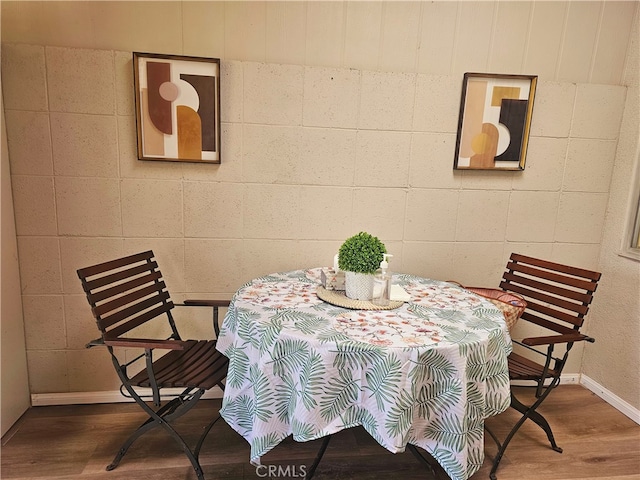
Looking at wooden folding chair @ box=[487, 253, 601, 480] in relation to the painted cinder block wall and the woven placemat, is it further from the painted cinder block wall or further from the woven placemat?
the woven placemat

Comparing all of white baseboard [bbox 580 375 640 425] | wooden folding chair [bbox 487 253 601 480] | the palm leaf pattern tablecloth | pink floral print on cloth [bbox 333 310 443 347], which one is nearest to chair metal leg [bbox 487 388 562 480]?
wooden folding chair [bbox 487 253 601 480]

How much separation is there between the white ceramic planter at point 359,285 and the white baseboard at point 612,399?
6.26ft

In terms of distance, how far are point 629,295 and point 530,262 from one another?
74cm

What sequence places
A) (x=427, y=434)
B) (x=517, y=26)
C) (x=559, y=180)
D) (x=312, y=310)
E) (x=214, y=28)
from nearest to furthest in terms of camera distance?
(x=427, y=434)
(x=312, y=310)
(x=214, y=28)
(x=517, y=26)
(x=559, y=180)

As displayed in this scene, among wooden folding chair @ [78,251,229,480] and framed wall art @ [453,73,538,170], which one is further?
framed wall art @ [453,73,538,170]

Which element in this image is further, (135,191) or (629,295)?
(629,295)

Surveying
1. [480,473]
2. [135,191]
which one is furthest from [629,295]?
[135,191]

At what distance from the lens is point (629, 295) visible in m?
2.40

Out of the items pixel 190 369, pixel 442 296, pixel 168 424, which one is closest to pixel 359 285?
pixel 442 296

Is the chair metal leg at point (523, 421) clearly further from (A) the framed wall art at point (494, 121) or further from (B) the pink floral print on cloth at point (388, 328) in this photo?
(A) the framed wall art at point (494, 121)

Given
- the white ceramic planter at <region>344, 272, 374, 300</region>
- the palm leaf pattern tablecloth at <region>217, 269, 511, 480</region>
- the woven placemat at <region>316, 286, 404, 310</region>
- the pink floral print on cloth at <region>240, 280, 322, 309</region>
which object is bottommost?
the palm leaf pattern tablecloth at <region>217, 269, 511, 480</region>

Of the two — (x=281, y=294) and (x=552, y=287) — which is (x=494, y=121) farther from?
(x=281, y=294)

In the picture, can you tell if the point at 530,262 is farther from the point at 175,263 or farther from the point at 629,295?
the point at 175,263

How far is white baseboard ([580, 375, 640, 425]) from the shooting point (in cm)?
235
